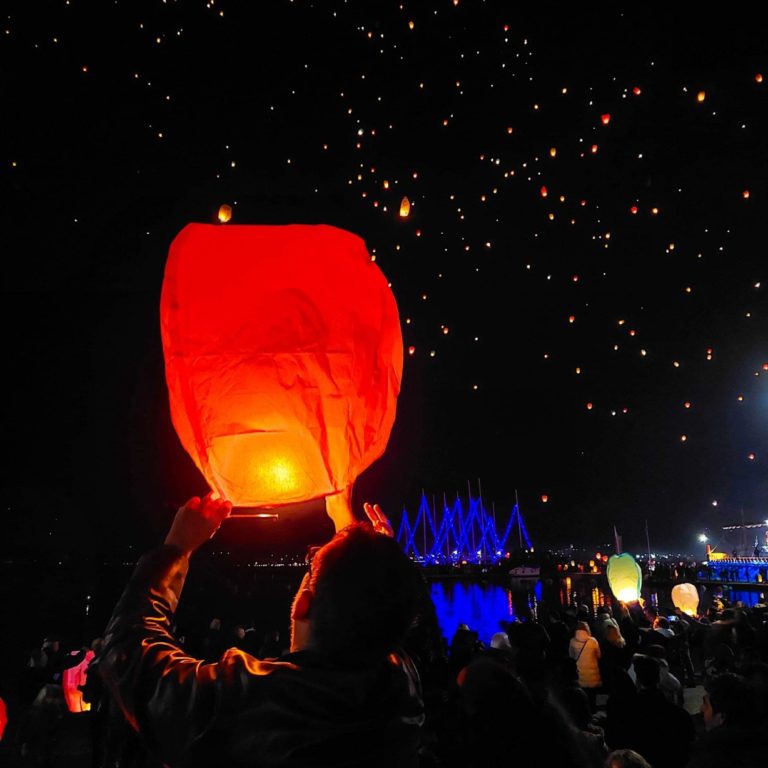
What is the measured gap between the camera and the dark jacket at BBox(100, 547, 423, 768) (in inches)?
44.4

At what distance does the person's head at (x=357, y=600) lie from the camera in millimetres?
1209

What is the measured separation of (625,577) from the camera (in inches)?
424

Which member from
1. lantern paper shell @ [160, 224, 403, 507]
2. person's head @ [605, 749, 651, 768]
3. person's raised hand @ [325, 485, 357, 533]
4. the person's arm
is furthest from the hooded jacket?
the person's arm

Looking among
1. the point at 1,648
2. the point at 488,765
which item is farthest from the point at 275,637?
the point at 1,648

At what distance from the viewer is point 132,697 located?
45.3 inches

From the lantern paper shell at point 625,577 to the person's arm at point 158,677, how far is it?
10.8m

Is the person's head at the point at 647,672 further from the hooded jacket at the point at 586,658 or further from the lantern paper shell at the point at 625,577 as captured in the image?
the lantern paper shell at the point at 625,577

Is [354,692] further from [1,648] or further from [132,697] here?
[1,648]

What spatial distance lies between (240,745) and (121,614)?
1.17 ft

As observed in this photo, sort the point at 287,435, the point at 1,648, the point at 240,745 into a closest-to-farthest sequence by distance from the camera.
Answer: the point at 240,745, the point at 287,435, the point at 1,648

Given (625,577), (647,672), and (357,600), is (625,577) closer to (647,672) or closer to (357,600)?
(647,672)

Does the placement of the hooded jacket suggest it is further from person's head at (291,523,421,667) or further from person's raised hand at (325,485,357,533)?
person's head at (291,523,421,667)

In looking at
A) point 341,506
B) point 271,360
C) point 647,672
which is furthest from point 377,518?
point 647,672

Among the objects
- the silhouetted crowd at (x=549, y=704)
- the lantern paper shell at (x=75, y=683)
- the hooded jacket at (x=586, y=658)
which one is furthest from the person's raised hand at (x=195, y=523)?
the hooded jacket at (x=586, y=658)
